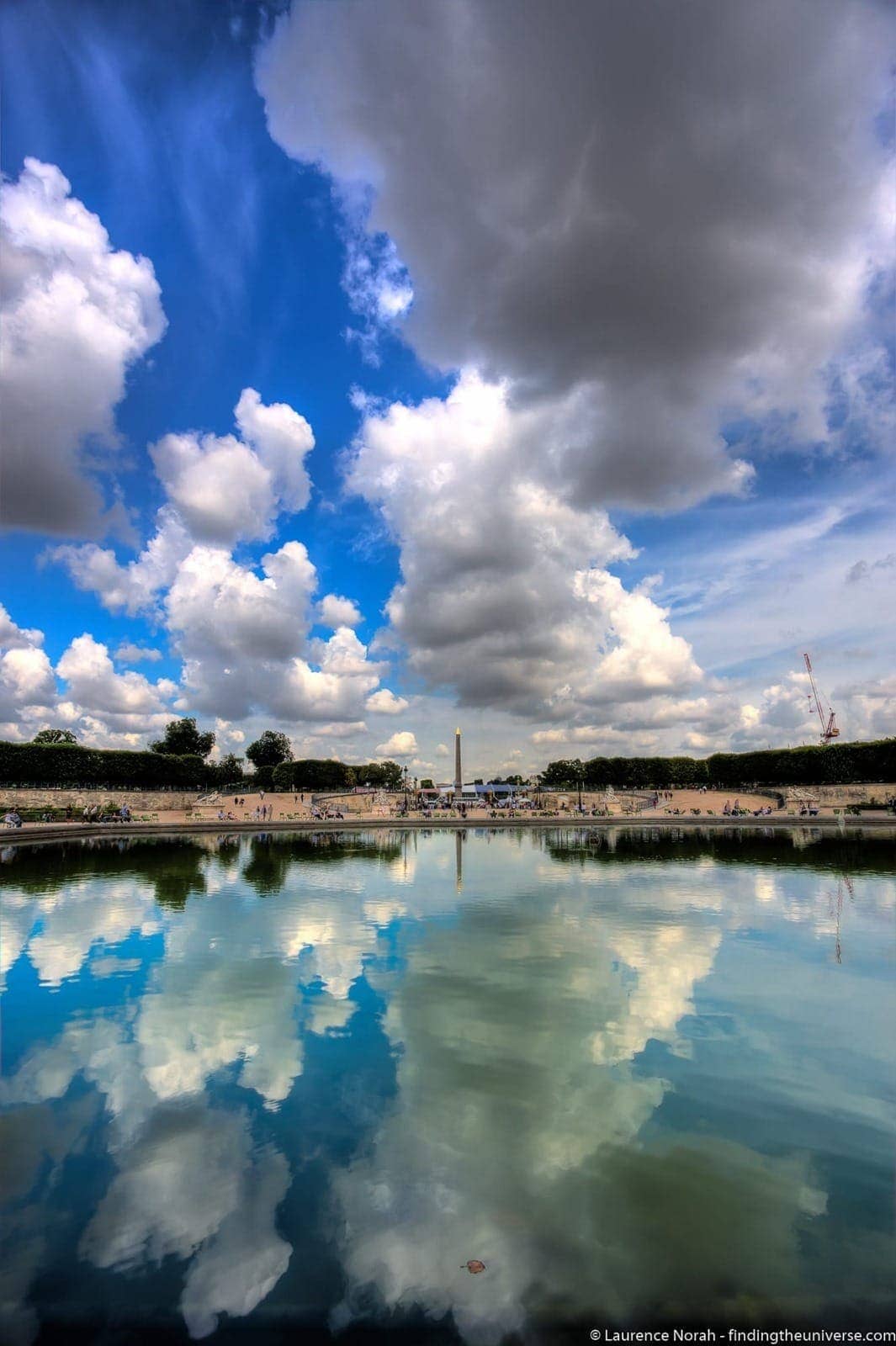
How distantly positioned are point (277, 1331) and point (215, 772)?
384 feet

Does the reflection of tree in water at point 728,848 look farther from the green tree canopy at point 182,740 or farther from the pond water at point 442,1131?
the green tree canopy at point 182,740

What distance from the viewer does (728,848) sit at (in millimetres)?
45375

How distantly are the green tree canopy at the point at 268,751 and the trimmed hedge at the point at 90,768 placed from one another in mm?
35077

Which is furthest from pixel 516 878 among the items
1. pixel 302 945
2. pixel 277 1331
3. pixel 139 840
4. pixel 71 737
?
pixel 71 737

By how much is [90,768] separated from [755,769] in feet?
315

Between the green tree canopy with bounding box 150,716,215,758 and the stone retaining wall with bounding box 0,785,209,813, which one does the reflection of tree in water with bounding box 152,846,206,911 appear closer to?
the stone retaining wall with bounding box 0,785,209,813

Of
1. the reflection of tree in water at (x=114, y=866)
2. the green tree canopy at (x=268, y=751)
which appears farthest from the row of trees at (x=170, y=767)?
the reflection of tree in water at (x=114, y=866)

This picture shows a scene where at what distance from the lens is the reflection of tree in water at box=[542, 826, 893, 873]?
122ft

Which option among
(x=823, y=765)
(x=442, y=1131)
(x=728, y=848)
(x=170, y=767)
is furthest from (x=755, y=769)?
(x=442, y=1131)

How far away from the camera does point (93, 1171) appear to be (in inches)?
307

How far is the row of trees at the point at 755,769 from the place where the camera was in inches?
3462

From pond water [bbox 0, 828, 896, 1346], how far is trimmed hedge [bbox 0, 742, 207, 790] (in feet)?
238

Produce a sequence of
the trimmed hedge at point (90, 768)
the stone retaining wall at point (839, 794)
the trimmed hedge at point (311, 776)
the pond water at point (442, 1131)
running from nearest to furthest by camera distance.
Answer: the pond water at point (442, 1131)
the trimmed hedge at point (90, 768)
the stone retaining wall at point (839, 794)
the trimmed hedge at point (311, 776)

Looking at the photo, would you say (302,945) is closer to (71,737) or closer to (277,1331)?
(277,1331)
